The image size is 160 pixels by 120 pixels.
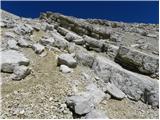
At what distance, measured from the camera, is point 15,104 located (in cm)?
880

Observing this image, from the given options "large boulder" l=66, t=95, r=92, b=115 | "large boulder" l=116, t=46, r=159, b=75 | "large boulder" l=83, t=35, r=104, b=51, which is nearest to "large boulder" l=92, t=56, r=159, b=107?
"large boulder" l=116, t=46, r=159, b=75

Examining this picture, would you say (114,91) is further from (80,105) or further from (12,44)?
(12,44)

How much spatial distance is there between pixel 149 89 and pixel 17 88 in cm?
524

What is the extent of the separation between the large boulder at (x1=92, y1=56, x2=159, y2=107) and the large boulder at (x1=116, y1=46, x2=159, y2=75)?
572 millimetres

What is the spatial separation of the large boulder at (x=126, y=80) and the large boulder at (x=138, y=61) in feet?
1.88

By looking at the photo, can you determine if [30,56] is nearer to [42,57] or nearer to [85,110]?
[42,57]

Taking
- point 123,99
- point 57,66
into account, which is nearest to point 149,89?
point 123,99

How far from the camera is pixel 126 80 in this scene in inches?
461

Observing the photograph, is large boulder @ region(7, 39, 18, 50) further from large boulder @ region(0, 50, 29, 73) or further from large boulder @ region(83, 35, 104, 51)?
large boulder @ region(83, 35, 104, 51)

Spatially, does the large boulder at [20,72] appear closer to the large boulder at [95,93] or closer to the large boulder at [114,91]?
the large boulder at [95,93]

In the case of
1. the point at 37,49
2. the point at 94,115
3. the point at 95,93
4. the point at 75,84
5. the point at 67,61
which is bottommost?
the point at 94,115

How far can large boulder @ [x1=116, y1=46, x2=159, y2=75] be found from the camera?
40.4 ft

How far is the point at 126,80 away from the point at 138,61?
156 centimetres

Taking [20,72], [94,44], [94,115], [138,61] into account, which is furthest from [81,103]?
[94,44]
